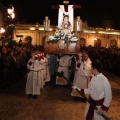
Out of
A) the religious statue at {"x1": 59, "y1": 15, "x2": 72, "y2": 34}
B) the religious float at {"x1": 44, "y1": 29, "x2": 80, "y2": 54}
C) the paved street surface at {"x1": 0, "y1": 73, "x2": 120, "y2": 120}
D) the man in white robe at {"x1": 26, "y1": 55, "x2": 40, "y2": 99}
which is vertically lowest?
the paved street surface at {"x1": 0, "y1": 73, "x2": 120, "y2": 120}

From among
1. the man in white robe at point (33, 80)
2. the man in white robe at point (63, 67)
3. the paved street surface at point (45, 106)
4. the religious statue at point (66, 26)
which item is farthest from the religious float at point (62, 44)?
the man in white robe at point (33, 80)

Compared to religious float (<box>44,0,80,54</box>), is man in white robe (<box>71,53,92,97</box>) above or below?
below

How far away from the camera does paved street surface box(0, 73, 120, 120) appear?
9.14 meters

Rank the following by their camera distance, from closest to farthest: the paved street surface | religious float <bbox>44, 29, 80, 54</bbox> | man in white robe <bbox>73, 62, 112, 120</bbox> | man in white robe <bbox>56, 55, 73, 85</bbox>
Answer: man in white robe <bbox>73, 62, 112, 120</bbox> → the paved street surface → man in white robe <bbox>56, 55, 73, 85</bbox> → religious float <bbox>44, 29, 80, 54</bbox>

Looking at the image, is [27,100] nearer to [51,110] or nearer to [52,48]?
[51,110]

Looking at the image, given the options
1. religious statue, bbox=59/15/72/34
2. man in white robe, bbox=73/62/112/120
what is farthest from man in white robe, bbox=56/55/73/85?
man in white robe, bbox=73/62/112/120

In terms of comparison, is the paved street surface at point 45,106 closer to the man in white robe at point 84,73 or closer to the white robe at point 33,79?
the white robe at point 33,79

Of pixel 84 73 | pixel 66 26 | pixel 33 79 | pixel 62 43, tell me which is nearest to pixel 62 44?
pixel 62 43

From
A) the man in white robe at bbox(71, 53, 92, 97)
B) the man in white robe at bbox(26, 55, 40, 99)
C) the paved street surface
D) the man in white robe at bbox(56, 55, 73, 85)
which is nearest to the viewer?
the paved street surface

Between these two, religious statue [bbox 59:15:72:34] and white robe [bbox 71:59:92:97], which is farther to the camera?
religious statue [bbox 59:15:72:34]

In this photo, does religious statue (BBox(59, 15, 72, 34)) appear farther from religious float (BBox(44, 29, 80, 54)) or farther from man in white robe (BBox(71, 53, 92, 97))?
man in white robe (BBox(71, 53, 92, 97))

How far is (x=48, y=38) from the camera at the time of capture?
60.2 ft

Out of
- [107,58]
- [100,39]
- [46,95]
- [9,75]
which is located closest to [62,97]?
[46,95]

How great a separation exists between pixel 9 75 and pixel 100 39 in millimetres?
53157
